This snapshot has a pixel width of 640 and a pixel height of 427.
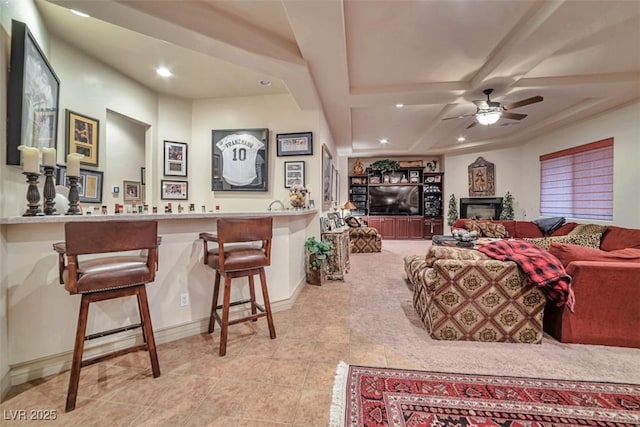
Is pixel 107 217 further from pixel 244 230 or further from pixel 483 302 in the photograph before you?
pixel 483 302

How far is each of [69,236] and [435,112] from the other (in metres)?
5.02

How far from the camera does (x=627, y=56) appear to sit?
2777 millimetres

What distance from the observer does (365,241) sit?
6.13m

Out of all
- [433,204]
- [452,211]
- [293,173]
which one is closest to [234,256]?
[293,173]

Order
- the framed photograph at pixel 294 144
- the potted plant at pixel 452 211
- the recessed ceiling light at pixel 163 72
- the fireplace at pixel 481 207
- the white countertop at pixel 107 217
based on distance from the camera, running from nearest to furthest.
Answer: the white countertop at pixel 107 217
the recessed ceiling light at pixel 163 72
the framed photograph at pixel 294 144
the fireplace at pixel 481 207
the potted plant at pixel 452 211

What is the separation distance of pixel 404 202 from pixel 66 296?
8.01m

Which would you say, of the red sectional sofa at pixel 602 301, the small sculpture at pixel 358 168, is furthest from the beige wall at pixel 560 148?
the small sculpture at pixel 358 168

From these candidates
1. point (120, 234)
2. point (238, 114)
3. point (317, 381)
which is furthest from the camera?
point (238, 114)

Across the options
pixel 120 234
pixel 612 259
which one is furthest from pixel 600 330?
pixel 120 234

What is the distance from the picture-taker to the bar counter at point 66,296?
1.57 m

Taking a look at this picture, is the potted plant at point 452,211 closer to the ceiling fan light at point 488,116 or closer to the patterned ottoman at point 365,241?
the patterned ottoman at point 365,241

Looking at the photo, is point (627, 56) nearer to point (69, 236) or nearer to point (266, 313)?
point (266, 313)

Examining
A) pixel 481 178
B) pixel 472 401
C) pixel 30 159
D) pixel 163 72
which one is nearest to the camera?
pixel 472 401

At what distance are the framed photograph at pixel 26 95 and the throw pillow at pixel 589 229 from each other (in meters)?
6.29
